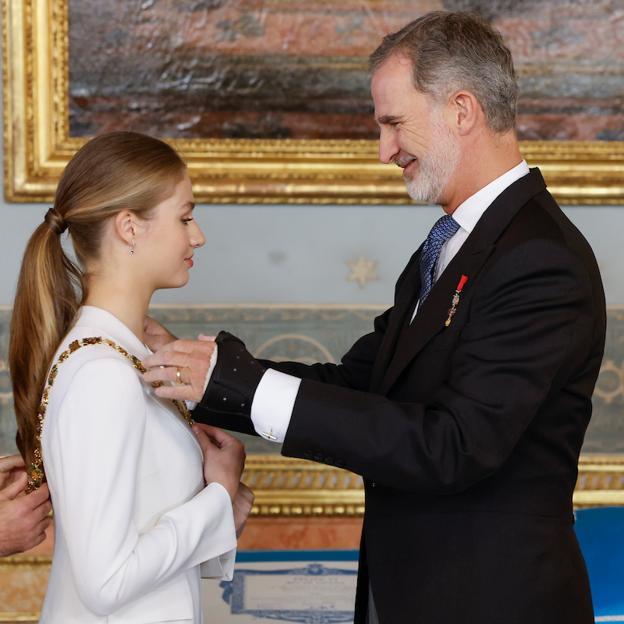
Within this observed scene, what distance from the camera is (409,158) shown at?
2479 millimetres

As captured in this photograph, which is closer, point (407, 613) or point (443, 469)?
point (443, 469)

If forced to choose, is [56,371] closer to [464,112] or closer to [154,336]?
[154,336]

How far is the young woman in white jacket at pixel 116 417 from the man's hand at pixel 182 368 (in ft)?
0.06

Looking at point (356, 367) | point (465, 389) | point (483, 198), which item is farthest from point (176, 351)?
point (356, 367)

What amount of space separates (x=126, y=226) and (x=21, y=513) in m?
0.68

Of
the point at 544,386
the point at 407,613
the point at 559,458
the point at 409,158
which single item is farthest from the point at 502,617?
the point at 409,158

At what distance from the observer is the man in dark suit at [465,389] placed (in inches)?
81.0

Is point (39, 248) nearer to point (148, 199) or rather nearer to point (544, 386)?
point (148, 199)

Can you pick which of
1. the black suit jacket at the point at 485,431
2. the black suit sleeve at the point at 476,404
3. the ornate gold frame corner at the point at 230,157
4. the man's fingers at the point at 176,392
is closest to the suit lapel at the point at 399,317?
the black suit jacket at the point at 485,431

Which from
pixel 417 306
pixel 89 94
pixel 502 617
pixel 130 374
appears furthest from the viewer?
pixel 89 94

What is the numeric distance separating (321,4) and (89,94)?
0.95 m

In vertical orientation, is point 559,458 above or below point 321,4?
below

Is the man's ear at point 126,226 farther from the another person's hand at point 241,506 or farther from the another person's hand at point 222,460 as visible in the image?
the another person's hand at point 241,506

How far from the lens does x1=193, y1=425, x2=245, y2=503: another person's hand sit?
2193 mm
